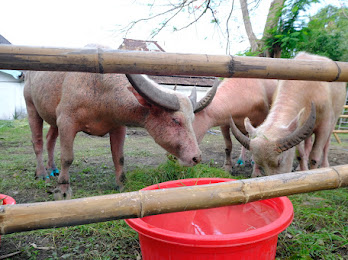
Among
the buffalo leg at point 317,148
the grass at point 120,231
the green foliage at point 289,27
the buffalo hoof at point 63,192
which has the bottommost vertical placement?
the buffalo hoof at point 63,192

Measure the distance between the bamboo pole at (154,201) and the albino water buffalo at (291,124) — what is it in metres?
1.91

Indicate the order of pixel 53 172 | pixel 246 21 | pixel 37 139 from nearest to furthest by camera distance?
pixel 37 139 < pixel 53 172 < pixel 246 21

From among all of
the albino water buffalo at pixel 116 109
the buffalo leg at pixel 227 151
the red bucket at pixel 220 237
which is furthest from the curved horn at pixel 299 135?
the buffalo leg at pixel 227 151

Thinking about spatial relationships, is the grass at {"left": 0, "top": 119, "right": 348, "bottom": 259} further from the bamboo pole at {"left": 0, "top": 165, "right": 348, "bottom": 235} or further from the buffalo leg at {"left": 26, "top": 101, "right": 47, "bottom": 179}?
the bamboo pole at {"left": 0, "top": 165, "right": 348, "bottom": 235}

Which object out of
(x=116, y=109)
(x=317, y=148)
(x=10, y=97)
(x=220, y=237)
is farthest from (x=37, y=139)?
(x=10, y=97)

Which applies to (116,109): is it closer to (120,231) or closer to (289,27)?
(120,231)

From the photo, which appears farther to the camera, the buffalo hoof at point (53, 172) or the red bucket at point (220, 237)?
the buffalo hoof at point (53, 172)

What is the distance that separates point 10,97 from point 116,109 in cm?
1723

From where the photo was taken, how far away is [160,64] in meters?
1.50

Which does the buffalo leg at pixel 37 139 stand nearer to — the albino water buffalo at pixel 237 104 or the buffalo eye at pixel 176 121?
the buffalo eye at pixel 176 121

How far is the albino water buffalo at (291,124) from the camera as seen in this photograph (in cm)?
344

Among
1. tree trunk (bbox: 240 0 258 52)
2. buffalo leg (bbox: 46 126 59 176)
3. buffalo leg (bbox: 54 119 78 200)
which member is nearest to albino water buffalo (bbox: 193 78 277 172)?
buffalo leg (bbox: 54 119 78 200)

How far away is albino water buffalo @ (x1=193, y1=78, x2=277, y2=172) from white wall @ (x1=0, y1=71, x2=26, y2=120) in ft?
52.8

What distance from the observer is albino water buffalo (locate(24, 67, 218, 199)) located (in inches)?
121
